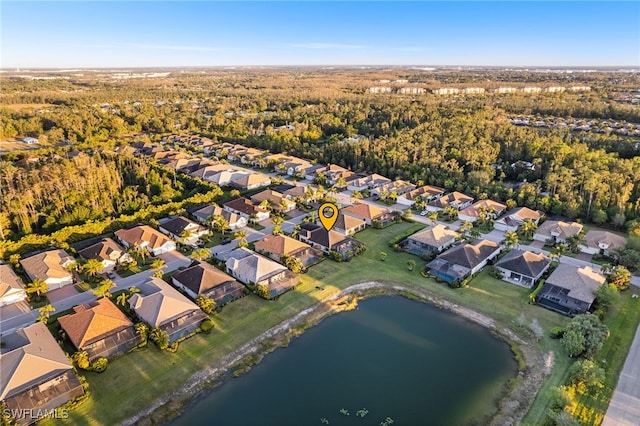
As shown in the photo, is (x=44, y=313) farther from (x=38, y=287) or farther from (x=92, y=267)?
(x=92, y=267)

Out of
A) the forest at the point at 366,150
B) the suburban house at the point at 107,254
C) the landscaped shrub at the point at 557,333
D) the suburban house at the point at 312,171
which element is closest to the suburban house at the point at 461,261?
the landscaped shrub at the point at 557,333

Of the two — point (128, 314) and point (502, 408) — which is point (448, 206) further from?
point (128, 314)

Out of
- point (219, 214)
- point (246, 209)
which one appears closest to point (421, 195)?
point (246, 209)

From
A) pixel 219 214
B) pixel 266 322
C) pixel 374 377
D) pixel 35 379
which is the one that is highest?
pixel 35 379

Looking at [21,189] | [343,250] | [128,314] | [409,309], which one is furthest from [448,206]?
[21,189]

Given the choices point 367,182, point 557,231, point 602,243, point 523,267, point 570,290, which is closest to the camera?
point 570,290
